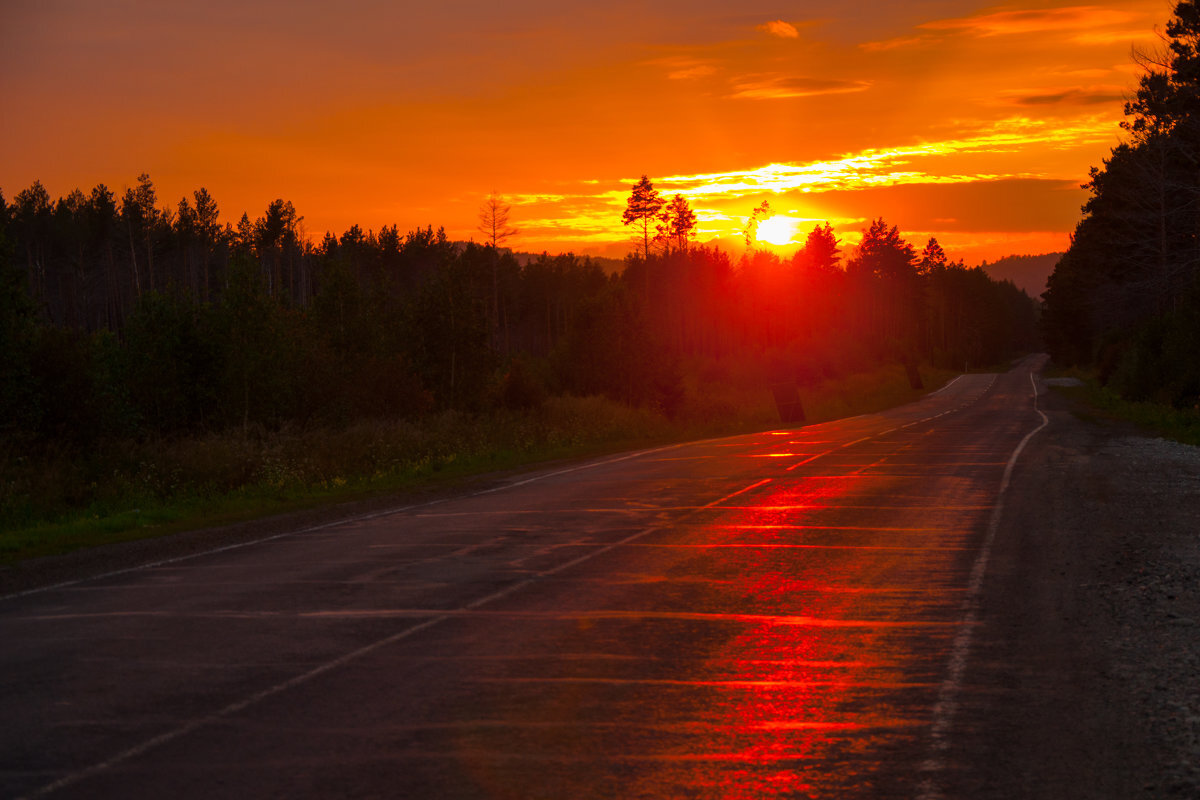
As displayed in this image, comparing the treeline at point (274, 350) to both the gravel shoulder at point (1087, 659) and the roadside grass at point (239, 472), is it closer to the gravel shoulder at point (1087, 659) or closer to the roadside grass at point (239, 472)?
the roadside grass at point (239, 472)

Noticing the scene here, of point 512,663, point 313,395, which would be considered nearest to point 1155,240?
point 313,395

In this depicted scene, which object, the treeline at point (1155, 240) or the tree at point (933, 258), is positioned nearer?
the treeline at point (1155, 240)

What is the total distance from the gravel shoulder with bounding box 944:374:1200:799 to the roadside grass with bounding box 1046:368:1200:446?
55.4ft

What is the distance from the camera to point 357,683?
6.88 meters

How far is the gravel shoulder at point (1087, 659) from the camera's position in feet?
17.4

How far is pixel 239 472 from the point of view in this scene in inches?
813

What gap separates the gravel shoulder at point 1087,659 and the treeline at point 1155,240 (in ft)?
74.0

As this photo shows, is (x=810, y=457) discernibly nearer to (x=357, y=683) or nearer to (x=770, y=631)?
(x=770, y=631)

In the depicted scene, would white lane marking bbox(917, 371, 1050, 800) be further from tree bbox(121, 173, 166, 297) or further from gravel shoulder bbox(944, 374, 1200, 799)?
tree bbox(121, 173, 166, 297)

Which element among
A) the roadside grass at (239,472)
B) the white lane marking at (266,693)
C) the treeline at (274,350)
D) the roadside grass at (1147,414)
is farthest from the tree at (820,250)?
the white lane marking at (266,693)

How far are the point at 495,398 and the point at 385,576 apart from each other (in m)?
34.8

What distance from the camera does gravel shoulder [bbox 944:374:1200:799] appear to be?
17.4ft

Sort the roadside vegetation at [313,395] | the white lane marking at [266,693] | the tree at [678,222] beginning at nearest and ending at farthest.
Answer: the white lane marking at [266,693] < the roadside vegetation at [313,395] < the tree at [678,222]

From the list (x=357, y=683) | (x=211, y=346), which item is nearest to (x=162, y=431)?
(x=211, y=346)
